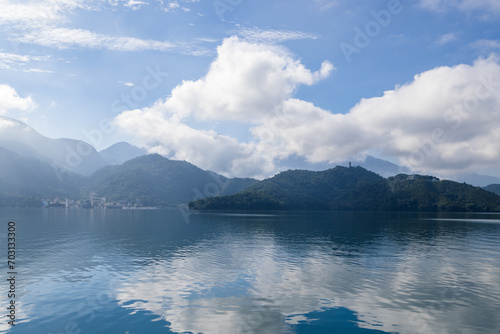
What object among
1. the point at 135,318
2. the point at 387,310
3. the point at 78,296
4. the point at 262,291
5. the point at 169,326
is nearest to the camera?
the point at 169,326

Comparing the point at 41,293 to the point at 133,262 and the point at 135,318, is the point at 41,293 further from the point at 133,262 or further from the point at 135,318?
the point at 133,262

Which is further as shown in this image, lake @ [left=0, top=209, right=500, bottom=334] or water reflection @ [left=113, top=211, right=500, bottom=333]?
water reflection @ [left=113, top=211, right=500, bottom=333]

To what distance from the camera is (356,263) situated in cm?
5319

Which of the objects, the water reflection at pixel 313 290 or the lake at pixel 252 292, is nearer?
the lake at pixel 252 292

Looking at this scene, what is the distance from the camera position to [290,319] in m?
28.1

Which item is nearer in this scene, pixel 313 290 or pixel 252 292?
pixel 252 292

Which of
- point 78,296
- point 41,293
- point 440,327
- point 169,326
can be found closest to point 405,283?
point 440,327

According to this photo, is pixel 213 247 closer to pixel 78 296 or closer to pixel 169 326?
pixel 78 296

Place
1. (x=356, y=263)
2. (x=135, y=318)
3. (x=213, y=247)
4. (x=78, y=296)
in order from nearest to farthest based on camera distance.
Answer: (x=135, y=318)
(x=78, y=296)
(x=356, y=263)
(x=213, y=247)

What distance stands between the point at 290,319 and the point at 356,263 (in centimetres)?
2868

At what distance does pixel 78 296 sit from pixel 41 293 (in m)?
4.36

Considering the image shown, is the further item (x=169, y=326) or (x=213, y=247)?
(x=213, y=247)

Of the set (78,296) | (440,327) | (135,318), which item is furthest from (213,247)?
(440,327)

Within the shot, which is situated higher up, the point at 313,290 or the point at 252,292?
the point at 313,290
